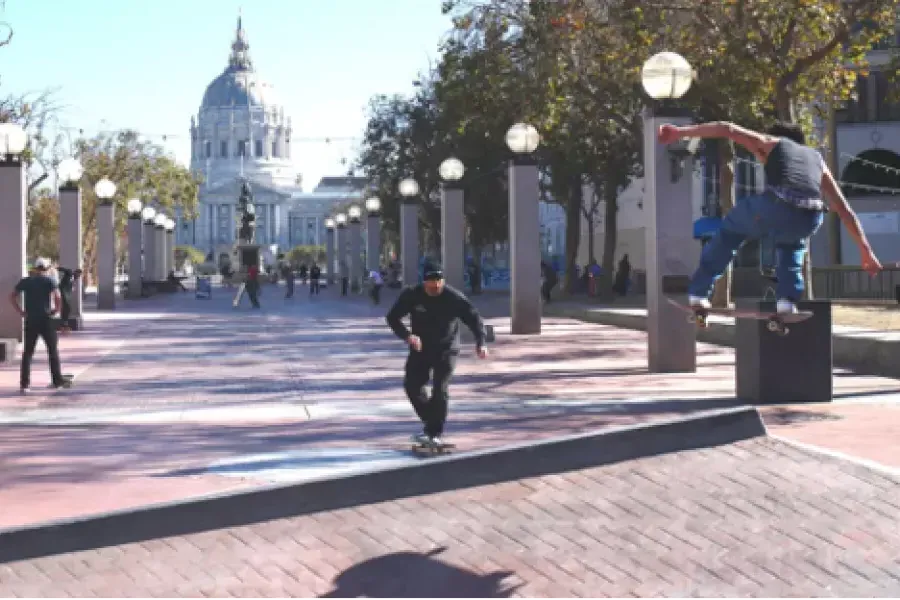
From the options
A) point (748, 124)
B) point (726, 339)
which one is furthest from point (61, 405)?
point (748, 124)

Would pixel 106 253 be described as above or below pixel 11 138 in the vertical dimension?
below

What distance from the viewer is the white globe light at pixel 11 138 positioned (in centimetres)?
2400

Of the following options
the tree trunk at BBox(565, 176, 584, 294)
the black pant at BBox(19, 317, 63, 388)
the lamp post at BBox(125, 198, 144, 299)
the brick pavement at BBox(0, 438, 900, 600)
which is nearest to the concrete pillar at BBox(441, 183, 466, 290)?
the black pant at BBox(19, 317, 63, 388)

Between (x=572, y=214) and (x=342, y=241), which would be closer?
(x=572, y=214)

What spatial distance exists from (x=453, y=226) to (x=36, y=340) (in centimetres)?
1373

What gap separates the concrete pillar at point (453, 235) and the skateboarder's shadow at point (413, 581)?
21.0 m

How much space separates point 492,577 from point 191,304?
44305 mm

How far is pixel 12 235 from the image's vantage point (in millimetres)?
24234

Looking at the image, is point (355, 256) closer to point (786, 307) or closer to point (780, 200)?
point (786, 307)

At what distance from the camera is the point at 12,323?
24250 millimetres

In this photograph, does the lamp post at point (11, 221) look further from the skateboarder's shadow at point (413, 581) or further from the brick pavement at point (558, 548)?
the skateboarder's shadow at point (413, 581)

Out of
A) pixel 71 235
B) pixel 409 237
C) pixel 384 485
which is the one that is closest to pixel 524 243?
pixel 71 235

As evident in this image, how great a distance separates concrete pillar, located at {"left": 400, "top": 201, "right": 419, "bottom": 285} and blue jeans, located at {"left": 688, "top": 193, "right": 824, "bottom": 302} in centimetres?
2830

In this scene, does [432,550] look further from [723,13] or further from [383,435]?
[723,13]
